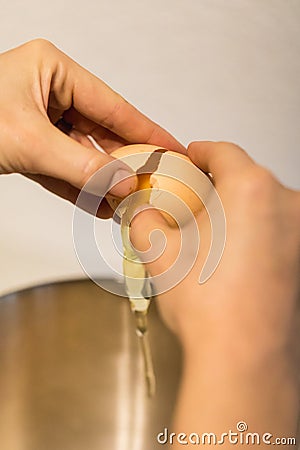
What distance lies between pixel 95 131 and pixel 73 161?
20 centimetres

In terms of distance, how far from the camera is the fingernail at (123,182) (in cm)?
59

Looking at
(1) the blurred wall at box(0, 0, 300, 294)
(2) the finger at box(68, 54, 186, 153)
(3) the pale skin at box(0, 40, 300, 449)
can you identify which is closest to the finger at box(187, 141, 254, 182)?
(3) the pale skin at box(0, 40, 300, 449)

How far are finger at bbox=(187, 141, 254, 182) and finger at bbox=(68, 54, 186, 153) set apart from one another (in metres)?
0.14

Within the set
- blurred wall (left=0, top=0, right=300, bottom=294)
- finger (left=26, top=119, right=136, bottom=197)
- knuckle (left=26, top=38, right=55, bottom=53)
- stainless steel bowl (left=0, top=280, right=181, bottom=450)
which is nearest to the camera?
finger (left=26, top=119, right=136, bottom=197)

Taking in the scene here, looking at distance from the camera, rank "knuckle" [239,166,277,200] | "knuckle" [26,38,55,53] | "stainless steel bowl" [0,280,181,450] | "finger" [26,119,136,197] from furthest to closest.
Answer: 1. "stainless steel bowl" [0,280,181,450]
2. "knuckle" [26,38,55,53]
3. "finger" [26,119,136,197]
4. "knuckle" [239,166,277,200]

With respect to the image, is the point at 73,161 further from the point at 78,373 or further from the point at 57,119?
the point at 78,373

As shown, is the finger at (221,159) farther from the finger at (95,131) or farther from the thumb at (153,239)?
the finger at (95,131)

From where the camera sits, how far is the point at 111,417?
38.3 inches

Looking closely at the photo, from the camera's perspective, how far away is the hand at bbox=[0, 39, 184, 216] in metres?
0.59

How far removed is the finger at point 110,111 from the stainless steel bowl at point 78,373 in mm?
295

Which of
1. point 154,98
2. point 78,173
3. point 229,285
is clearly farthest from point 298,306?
point 154,98

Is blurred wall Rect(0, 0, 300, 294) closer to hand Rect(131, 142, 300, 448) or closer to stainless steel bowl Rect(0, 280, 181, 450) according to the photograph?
stainless steel bowl Rect(0, 280, 181, 450)

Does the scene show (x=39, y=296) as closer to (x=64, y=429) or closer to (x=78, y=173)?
(x=64, y=429)

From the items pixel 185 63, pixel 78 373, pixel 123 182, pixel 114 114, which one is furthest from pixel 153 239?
pixel 185 63
